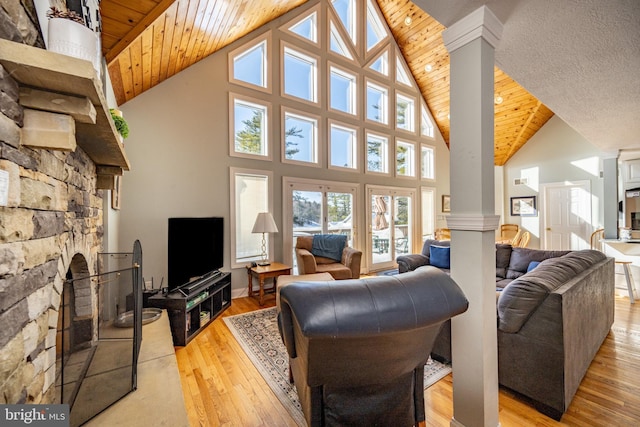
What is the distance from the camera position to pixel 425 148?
6848mm

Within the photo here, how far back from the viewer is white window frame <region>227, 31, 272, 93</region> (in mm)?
4062

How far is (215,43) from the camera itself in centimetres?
362

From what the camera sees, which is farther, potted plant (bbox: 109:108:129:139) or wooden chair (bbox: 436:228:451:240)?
wooden chair (bbox: 436:228:451:240)

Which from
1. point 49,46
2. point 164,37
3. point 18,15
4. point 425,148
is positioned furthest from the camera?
point 425,148

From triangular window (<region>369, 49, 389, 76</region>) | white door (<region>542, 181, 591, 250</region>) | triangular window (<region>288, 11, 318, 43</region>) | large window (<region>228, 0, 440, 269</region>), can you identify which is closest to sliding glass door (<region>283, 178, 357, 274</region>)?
large window (<region>228, 0, 440, 269</region>)

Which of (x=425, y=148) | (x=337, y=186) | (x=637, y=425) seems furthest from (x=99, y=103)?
(x=425, y=148)

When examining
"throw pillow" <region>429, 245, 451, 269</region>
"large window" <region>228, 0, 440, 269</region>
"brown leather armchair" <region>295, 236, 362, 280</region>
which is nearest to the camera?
"throw pillow" <region>429, 245, 451, 269</region>

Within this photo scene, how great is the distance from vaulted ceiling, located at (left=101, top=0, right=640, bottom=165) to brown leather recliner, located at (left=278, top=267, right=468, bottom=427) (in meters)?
1.39

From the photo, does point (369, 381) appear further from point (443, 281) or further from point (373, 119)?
point (373, 119)

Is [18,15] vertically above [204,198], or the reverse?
[18,15]

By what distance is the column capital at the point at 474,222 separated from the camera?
130cm

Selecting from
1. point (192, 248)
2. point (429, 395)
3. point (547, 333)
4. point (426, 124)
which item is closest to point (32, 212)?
point (192, 248)

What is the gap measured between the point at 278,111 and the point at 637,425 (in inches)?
195

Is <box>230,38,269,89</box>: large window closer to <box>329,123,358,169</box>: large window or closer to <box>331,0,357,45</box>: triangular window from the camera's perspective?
<box>329,123,358,169</box>: large window
